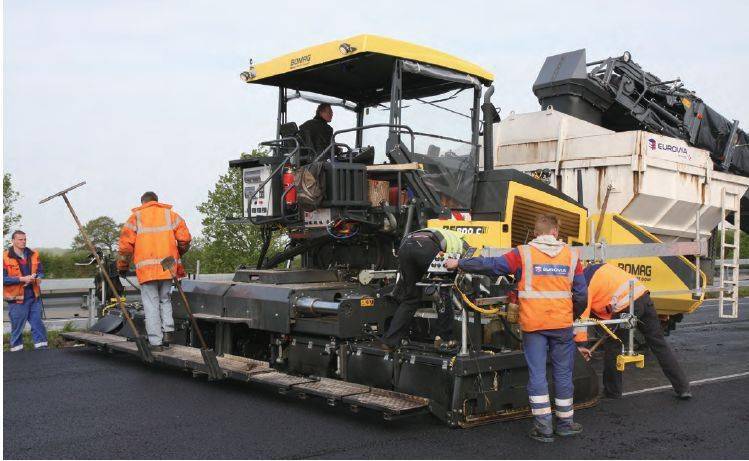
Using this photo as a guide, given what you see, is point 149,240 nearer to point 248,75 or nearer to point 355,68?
point 248,75

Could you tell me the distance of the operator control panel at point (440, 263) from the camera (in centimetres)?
566

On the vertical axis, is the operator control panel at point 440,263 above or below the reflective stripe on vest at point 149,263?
above

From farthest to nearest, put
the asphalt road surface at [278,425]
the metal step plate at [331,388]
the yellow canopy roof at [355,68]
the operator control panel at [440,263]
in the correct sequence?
the yellow canopy roof at [355,68] < the operator control panel at [440,263] < the metal step plate at [331,388] < the asphalt road surface at [278,425]

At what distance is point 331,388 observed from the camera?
570 centimetres

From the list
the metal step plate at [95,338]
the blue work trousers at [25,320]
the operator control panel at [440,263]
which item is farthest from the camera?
the blue work trousers at [25,320]

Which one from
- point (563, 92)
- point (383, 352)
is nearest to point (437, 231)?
point (383, 352)

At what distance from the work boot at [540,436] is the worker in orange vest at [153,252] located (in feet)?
12.5

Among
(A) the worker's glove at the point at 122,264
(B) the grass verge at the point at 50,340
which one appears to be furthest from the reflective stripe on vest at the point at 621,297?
(B) the grass verge at the point at 50,340

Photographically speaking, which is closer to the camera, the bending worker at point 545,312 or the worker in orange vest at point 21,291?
the bending worker at point 545,312

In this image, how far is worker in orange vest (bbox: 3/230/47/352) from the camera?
29.9 ft

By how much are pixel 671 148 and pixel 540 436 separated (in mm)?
4713

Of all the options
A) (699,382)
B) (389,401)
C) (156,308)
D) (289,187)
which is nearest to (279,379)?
(389,401)

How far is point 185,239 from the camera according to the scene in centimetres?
768

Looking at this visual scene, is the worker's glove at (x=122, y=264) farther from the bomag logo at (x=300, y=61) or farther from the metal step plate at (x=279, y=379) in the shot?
the bomag logo at (x=300, y=61)
